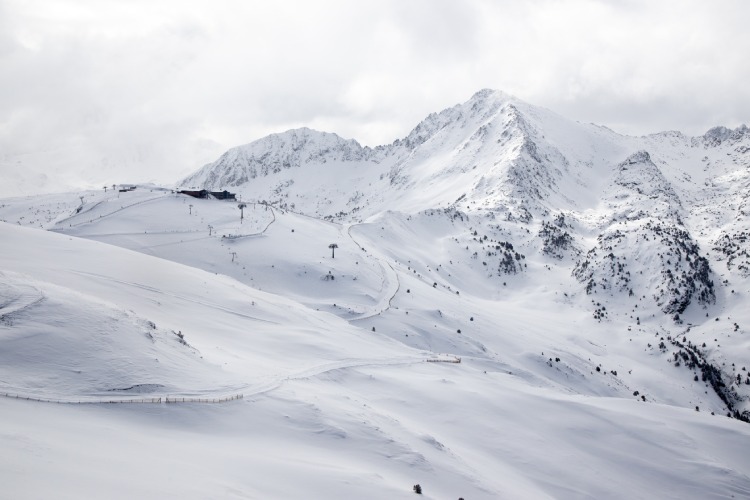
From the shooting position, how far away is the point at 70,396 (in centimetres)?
2092

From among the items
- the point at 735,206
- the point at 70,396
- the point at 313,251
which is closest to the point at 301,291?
the point at 313,251

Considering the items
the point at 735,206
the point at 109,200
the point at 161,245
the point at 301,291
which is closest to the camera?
the point at 301,291

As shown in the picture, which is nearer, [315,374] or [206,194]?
[315,374]

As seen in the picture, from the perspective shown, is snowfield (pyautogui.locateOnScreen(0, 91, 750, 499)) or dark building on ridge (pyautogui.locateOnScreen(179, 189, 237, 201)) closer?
snowfield (pyautogui.locateOnScreen(0, 91, 750, 499))

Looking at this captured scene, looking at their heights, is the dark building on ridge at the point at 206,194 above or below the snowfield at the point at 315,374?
above

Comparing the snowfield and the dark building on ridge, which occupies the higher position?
the dark building on ridge

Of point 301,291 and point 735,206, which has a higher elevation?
point 735,206

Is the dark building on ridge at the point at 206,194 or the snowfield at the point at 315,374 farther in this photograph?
the dark building on ridge at the point at 206,194

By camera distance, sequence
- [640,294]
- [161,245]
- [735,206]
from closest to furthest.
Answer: [161,245], [640,294], [735,206]

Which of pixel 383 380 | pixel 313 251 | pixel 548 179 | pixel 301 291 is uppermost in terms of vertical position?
pixel 548 179

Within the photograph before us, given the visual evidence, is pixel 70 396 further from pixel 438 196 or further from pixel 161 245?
pixel 438 196

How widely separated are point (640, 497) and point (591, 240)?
128731 mm

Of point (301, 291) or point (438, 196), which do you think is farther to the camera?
point (438, 196)

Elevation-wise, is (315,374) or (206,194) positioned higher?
(206,194)
